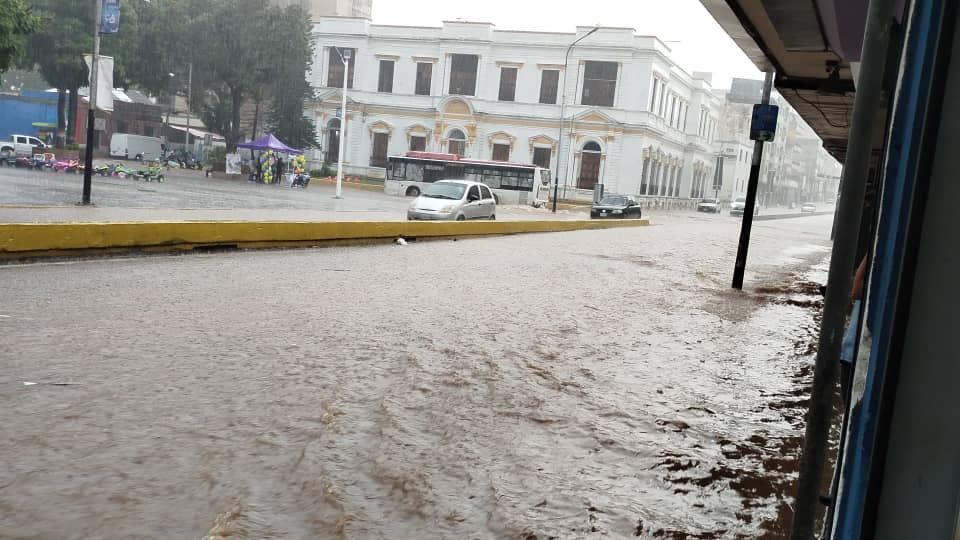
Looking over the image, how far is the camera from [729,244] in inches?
969

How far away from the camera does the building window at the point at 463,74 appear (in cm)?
5591

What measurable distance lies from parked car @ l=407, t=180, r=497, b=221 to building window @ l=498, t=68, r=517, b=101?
32905mm

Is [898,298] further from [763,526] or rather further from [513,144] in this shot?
[513,144]

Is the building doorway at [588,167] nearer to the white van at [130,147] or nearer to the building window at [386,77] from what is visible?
the building window at [386,77]

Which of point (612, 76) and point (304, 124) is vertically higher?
point (612, 76)

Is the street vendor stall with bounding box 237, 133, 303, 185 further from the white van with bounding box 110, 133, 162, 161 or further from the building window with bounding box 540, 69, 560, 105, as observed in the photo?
the building window with bounding box 540, 69, 560, 105

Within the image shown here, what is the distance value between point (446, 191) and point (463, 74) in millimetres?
35370

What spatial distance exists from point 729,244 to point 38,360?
22050 mm

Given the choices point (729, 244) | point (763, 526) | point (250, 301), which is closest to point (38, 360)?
point (250, 301)

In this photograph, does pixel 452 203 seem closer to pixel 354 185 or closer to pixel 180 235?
pixel 180 235

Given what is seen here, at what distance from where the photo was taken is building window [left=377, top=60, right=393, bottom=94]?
190ft

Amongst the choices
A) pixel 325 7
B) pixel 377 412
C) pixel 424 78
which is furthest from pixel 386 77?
pixel 377 412

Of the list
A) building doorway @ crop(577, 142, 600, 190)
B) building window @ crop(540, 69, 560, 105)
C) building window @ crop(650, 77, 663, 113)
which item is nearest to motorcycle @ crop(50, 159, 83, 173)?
building window @ crop(540, 69, 560, 105)

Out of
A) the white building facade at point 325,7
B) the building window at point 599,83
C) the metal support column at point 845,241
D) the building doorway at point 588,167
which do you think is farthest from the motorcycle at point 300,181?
the white building facade at point 325,7
